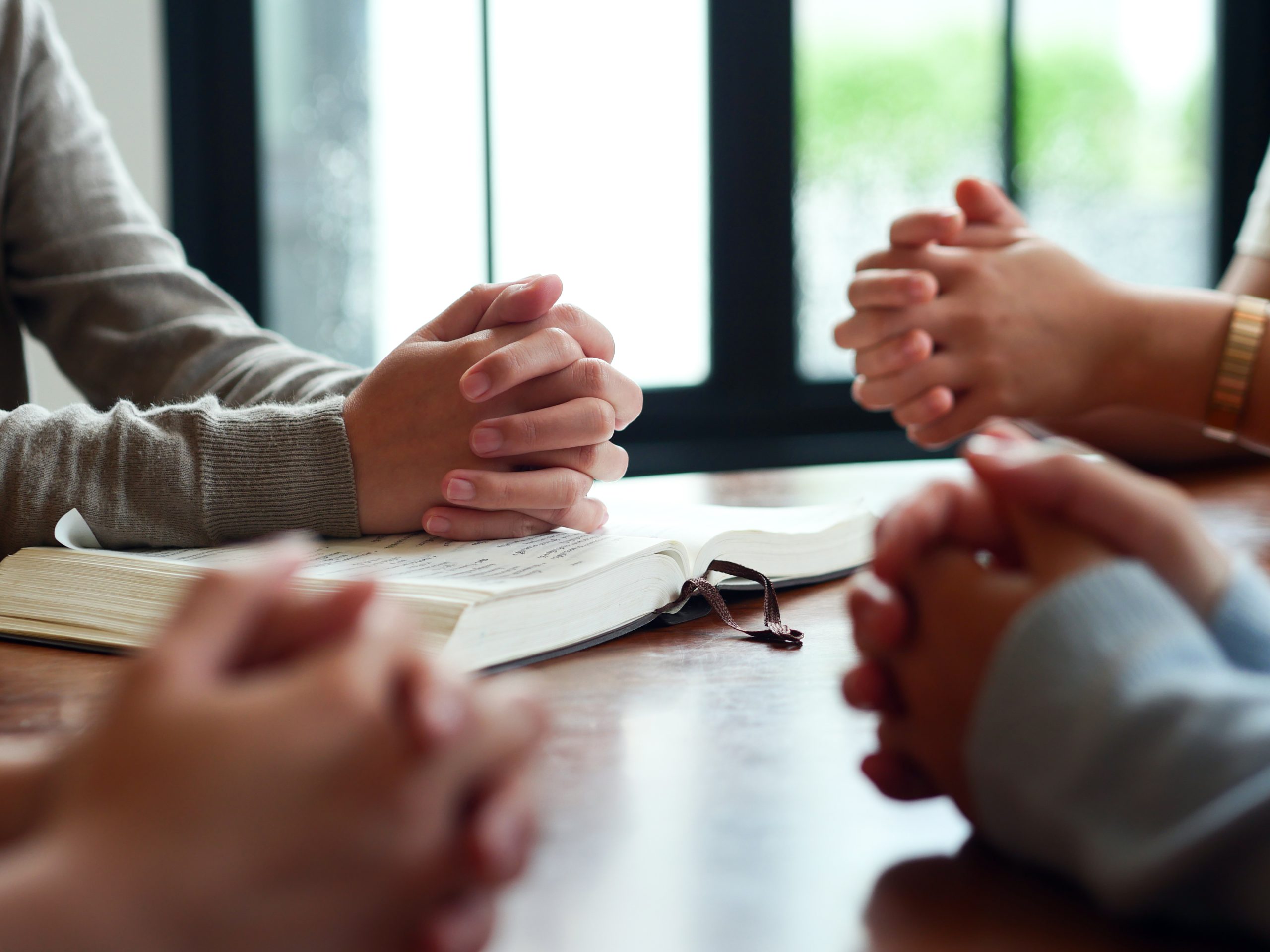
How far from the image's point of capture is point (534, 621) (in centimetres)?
55

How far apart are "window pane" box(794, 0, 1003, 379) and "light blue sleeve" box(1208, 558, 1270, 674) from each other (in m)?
2.34

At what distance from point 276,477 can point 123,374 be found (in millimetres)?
448

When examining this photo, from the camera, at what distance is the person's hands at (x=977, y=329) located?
3.01 ft

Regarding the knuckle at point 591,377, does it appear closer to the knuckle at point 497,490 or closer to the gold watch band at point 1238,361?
the knuckle at point 497,490

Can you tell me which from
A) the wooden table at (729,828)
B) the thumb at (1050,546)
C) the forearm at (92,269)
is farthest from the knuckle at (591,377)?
the thumb at (1050,546)

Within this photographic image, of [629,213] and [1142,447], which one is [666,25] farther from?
[1142,447]

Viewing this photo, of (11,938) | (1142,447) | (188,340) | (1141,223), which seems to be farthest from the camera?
(1141,223)

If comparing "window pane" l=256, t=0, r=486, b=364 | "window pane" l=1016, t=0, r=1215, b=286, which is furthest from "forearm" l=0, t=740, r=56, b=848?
"window pane" l=1016, t=0, r=1215, b=286

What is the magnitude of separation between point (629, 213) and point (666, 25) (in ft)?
1.38

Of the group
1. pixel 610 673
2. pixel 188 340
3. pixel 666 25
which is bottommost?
pixel 610 673

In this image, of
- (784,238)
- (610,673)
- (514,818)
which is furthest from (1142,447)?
(784,238)

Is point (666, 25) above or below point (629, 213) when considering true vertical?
above

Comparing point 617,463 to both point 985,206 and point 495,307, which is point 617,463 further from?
point 985,206

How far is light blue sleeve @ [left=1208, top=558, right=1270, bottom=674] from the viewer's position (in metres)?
0.33
